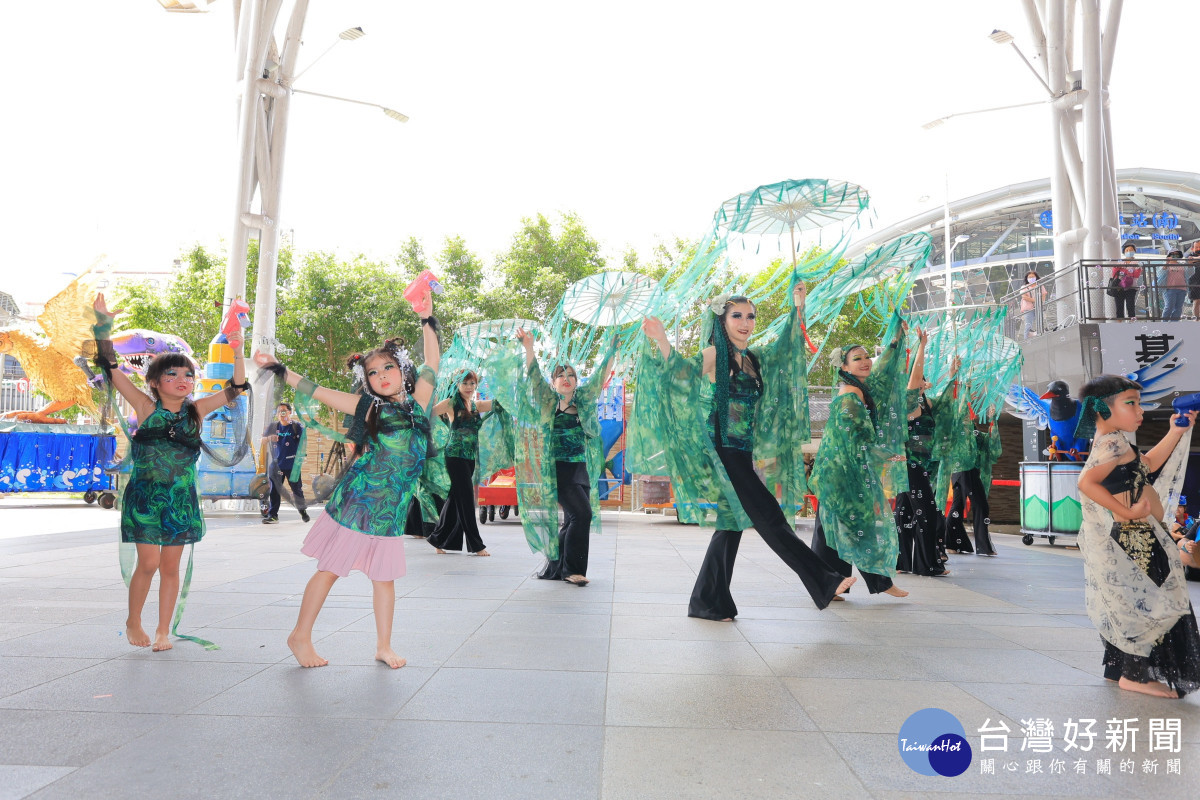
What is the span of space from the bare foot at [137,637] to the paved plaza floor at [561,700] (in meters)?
0.06

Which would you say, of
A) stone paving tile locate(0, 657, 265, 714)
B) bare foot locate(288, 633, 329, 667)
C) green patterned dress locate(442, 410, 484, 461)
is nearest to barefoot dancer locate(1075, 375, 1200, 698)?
bare foot locate(288, 633, 329, 667)

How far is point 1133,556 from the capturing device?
11.2 ft

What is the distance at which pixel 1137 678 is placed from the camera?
3.36 m

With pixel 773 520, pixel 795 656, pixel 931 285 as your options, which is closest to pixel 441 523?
pixel 773 520

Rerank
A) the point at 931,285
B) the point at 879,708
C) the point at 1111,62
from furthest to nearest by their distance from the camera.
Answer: the point at 931,285
the point at 1111,62
the point at 879,708

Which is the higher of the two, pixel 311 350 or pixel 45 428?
pixel 311 350

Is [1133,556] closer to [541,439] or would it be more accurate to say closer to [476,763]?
[476,763]

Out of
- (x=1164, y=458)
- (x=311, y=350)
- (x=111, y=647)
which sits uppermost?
(x=311, y=350)

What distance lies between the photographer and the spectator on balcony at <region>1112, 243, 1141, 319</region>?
1188 cm

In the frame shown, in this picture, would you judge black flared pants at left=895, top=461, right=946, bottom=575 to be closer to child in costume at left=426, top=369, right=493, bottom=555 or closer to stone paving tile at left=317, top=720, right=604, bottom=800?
child in costume at left=426, top=369, right=493, bottom=555

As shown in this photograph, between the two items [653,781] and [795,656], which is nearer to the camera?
[653,781]

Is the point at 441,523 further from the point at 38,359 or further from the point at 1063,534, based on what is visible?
the point at 1063,534

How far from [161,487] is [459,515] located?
4803 mm

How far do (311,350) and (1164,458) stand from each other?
2051 cm
